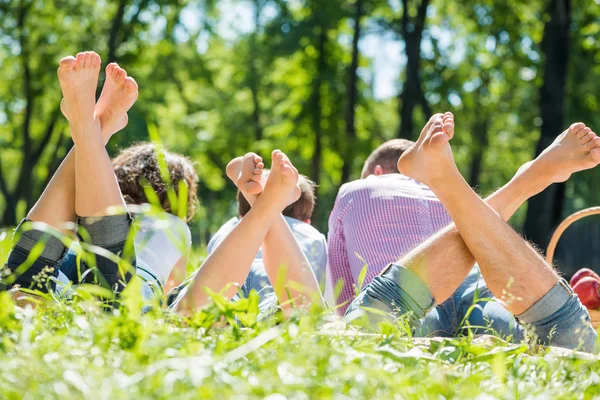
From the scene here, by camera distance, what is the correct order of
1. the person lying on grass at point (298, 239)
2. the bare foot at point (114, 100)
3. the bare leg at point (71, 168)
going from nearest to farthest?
the bare leg at point (71, 168), the bare foot at point (114, 100), the person lying on grass at point (298, 239)

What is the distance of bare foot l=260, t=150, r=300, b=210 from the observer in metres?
2.23

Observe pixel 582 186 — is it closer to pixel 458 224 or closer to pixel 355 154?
pixel 355 154

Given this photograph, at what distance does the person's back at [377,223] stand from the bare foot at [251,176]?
64 cm

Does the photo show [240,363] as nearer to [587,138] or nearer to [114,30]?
[587,138]

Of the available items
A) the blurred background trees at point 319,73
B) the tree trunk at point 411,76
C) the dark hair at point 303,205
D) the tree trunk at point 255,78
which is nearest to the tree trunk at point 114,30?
the blurred background trees at point 319,73

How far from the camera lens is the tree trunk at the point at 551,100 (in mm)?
8609

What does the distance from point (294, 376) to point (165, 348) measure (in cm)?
24

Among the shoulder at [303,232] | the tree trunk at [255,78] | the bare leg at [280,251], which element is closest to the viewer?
the bare leg at [280,251]

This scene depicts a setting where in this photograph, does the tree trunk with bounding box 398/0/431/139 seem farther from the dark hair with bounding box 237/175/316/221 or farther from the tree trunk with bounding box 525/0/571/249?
the dark hair with bounding box 237/175/316/221

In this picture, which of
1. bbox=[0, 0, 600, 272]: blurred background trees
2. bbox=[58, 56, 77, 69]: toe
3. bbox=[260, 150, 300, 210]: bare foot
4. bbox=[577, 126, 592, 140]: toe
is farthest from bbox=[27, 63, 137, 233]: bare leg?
bbox=[0, 0, 600, 272]: blurred background trees

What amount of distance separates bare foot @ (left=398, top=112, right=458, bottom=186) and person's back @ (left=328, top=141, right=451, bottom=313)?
0.54 m

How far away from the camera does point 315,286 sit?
7.68 ft

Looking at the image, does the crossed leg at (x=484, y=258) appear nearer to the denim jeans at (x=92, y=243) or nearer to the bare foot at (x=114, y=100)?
the denim jeans at (x=92, y=243)

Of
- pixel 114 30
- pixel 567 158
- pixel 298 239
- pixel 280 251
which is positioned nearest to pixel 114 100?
pixel 280 251
